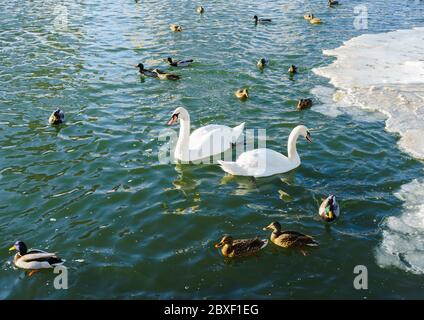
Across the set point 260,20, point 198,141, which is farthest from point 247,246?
point 260,20

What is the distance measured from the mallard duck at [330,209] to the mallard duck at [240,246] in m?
1.70

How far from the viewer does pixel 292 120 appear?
16.4 meters

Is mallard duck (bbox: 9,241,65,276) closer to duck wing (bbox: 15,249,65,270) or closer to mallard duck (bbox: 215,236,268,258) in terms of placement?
duck wing (bbox: 15,249,65,270)

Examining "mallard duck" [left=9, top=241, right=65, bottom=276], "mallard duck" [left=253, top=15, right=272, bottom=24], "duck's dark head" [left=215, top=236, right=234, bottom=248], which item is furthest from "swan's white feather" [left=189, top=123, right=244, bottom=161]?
"mallard duck" [left=253, top=15, right=272, bottom=24]

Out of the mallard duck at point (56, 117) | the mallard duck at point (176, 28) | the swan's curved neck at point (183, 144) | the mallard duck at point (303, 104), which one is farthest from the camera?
the mallard duck at point (176, 28)

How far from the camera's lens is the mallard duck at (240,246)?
9.59 metres

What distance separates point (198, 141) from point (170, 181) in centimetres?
173

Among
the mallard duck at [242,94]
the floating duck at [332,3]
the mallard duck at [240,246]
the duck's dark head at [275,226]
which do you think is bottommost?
the mallard duck at [240,246]

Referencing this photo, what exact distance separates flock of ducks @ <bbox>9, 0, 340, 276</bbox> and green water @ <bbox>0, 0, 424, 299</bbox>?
0.76 feet

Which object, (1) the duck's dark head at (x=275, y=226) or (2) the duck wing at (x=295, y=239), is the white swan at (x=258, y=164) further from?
(2) the duck wing at (x=295, y=239)

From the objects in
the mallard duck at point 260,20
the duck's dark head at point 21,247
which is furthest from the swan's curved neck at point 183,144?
the mallard duck at point 260,20

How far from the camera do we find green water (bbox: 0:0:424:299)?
9203mm
